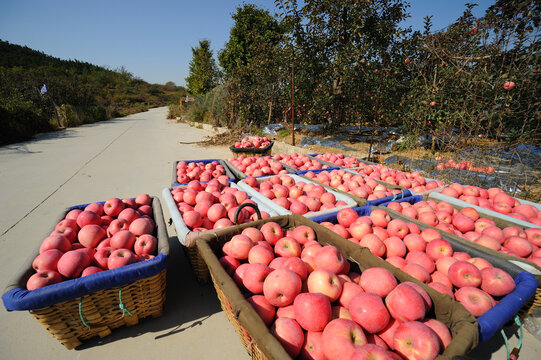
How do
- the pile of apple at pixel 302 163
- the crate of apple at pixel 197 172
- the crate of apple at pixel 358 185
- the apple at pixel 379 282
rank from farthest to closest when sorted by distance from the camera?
the pile of apple at pixel 302 163 < the crate of apple at pixel 197 172 < the crate of apple at pixel 358 185 < the apple at pixel 379 282

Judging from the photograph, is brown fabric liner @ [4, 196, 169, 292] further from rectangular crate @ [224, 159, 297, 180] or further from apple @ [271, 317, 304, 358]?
rectangular crate @ [224, 159, 297, 180]

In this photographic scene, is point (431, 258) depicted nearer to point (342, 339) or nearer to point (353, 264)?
point (353, 264)

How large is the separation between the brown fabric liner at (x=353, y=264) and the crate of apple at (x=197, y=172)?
6.68 feet

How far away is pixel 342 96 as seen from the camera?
29.2 feet

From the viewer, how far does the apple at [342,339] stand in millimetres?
1003

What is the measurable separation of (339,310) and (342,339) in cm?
23

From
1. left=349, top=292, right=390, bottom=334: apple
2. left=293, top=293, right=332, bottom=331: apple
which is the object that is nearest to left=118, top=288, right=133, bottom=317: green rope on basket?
left=293, top=293, right=332, bottom=331: apple

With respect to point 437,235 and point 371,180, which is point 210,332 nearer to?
point 437,235

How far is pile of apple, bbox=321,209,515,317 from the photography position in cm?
139

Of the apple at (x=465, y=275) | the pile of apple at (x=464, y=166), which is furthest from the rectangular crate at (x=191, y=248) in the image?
the pile of apple at (x=464, y=166)

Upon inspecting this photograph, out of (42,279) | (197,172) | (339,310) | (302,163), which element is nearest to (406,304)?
(339,310)

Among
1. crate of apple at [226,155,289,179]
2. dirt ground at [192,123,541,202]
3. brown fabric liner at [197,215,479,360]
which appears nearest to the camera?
brown fabric liner at [197,215,479,360]

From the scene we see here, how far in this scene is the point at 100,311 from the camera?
5.41 ft

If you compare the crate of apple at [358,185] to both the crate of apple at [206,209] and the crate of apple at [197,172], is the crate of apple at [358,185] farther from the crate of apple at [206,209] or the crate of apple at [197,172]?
the crate of apple at [197,172]
